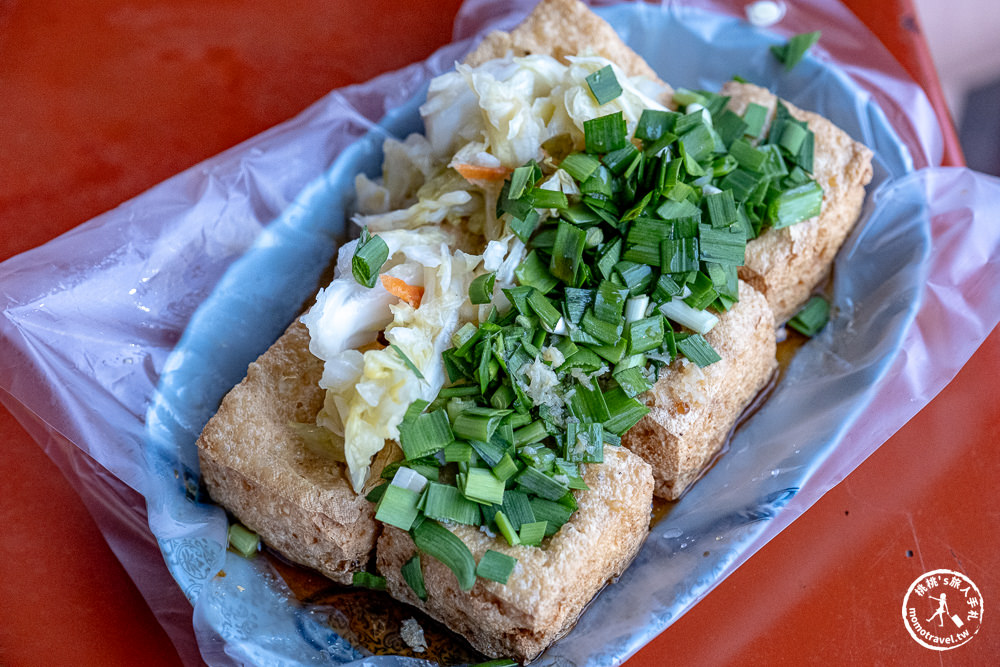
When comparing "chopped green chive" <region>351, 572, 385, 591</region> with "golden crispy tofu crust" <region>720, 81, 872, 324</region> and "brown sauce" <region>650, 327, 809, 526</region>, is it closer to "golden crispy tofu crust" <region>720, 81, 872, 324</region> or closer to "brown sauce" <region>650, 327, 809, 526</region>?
"brown sauce" <region>650, 327, 809, 526</region>

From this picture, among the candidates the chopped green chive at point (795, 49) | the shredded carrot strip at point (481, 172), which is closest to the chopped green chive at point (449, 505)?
the shredded carrot strip at point (481, 172)

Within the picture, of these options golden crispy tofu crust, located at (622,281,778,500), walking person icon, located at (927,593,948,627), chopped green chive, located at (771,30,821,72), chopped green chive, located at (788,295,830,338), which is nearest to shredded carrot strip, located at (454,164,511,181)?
golden crispy tofu crust, located at (622,281,778,500)

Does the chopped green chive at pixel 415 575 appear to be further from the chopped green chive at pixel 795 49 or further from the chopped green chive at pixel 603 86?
the chopped green chive at pixel 795 49

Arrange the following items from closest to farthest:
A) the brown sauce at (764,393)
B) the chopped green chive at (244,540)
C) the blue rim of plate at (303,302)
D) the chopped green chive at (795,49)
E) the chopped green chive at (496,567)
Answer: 1. the chopped green chive at (496,567)
2. the blue rim of plate at (303,302)
3. the chopped green chive at (244,540)
4. the brown sauce at (764,393)
5. the chopped green chive at (795,49)

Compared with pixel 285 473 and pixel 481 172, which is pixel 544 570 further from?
pixel 481 172

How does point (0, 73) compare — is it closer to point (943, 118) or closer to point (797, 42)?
point (797, 42)

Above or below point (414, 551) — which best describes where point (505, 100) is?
above

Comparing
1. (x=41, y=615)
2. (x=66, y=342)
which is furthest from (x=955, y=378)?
(x=41, y=615)
